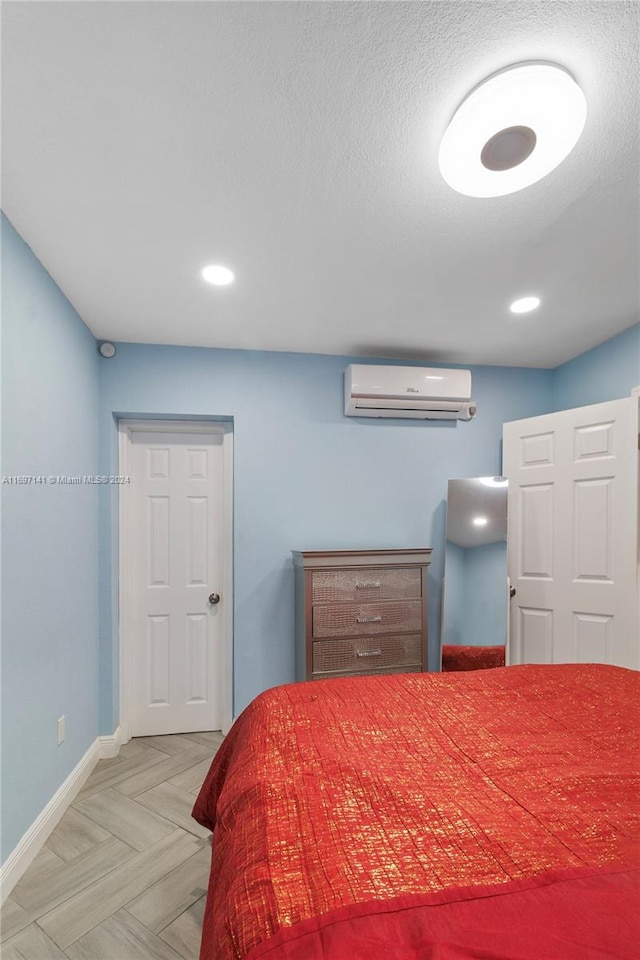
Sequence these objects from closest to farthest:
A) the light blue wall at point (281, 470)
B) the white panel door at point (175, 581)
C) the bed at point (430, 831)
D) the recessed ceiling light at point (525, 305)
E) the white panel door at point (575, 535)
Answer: the bed at point (430, 831) < the recessed ceiling light at point (525, 305) < the white panel door at point (575, 535) < the light blue wall at point (281, 470) < the white panel door at point (175, 581)

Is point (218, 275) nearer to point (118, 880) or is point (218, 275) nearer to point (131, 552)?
point (131, 552)

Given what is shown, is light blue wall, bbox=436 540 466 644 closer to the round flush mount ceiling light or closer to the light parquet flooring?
the light parquet flooring

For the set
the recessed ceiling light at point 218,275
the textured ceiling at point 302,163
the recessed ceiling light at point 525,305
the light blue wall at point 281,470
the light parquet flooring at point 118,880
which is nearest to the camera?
the textured ceiling at point 302,163

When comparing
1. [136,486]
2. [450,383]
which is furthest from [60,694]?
[450,383]

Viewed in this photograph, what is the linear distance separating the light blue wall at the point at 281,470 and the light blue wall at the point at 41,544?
1.14 feet

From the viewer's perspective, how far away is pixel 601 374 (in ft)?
10.3

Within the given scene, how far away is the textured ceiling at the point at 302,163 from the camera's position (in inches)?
42.8

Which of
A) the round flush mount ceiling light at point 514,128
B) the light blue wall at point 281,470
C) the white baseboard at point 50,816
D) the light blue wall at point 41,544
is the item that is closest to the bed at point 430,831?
the light blue wall at point 41,544

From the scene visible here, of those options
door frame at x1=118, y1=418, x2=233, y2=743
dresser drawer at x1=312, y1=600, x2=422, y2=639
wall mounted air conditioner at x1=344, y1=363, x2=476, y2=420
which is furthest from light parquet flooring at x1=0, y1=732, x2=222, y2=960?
wall mounted air conditioner at x1=344, y1=363, x2=476, y2=420

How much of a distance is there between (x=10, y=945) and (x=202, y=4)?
2813 mm

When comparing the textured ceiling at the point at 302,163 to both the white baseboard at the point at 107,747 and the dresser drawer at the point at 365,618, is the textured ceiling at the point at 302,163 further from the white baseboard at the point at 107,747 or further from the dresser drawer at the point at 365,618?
the white baseboard at the point at 107,747

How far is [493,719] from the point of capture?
151 cm

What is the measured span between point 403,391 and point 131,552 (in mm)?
2173

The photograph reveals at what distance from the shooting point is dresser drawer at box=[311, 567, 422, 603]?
288 centimetres
